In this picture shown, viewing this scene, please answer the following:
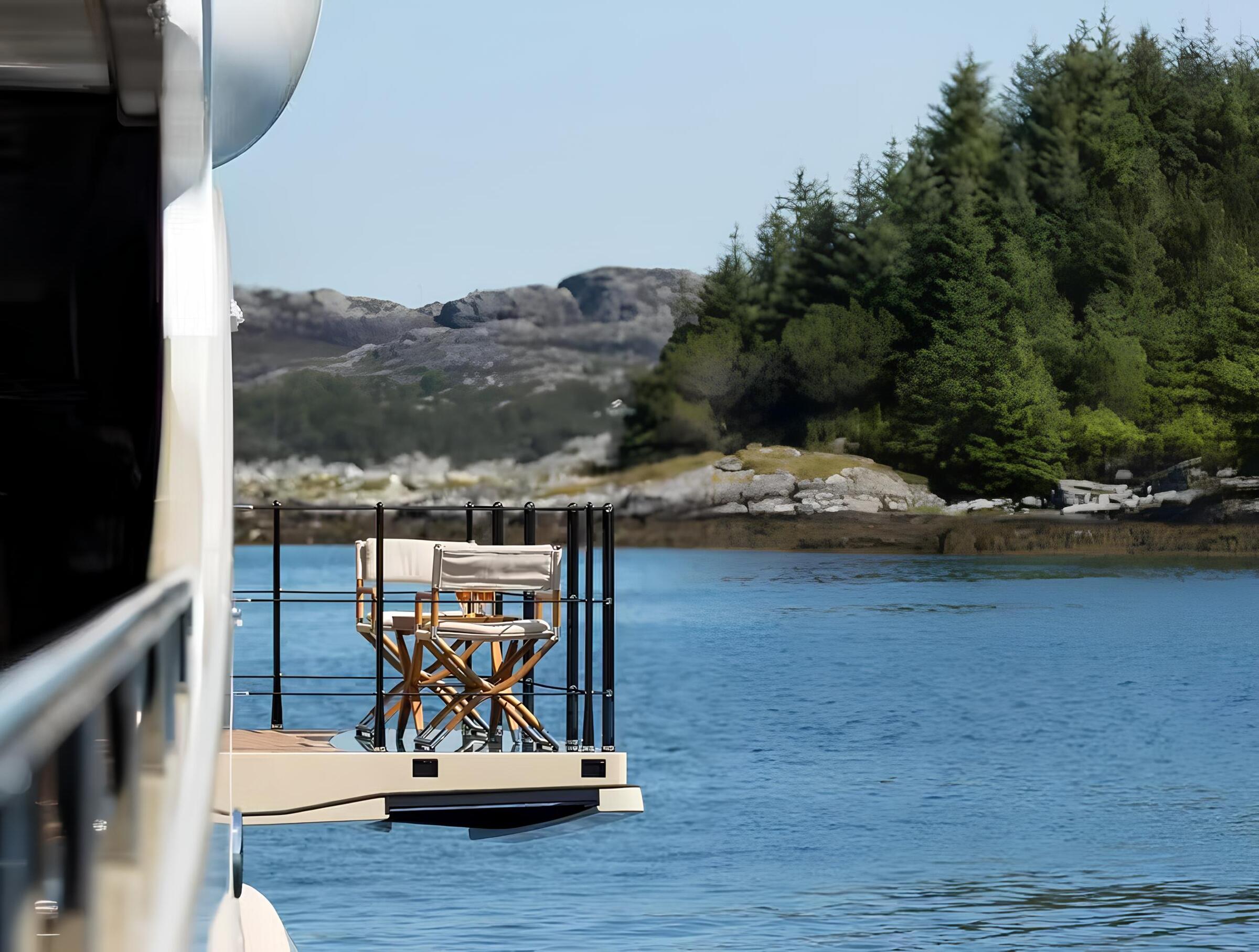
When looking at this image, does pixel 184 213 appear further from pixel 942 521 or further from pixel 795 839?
pixel 942 521

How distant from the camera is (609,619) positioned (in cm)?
726

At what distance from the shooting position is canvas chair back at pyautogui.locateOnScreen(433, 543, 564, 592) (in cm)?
696

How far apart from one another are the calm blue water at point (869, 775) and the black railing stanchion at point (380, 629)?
→ 29.8 feet

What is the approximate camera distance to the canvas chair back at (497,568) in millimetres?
6961

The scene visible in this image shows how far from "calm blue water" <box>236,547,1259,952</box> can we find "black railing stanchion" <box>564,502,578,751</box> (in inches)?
350

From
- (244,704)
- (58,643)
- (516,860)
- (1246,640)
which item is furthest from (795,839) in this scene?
(1246,640)

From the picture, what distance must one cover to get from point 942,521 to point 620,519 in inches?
462

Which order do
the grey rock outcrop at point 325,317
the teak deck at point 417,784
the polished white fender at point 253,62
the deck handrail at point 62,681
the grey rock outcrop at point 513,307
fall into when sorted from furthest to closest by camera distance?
the grey rock outcrop at point 513,307 < the grey rock outcrop at point 325,317 < the teak deck at point 417,784 < the polished white fender at point 253,62 < the deck handrail at point 62,681

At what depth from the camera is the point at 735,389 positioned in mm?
55125

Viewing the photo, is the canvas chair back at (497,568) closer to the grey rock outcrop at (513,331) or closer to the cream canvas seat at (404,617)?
the cream canvas seat at (404,617)

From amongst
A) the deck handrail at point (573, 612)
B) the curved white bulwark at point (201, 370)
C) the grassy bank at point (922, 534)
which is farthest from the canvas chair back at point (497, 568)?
the grassy bank at point (922, 534)

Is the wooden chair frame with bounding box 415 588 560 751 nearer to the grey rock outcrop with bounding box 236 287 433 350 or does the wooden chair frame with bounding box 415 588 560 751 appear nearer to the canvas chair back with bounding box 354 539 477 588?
the canvas chair back with bounding box 354 539 477 588

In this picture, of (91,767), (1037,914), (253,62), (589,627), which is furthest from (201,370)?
(1037,914)

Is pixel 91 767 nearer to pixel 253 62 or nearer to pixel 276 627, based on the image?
pixel 253 62
